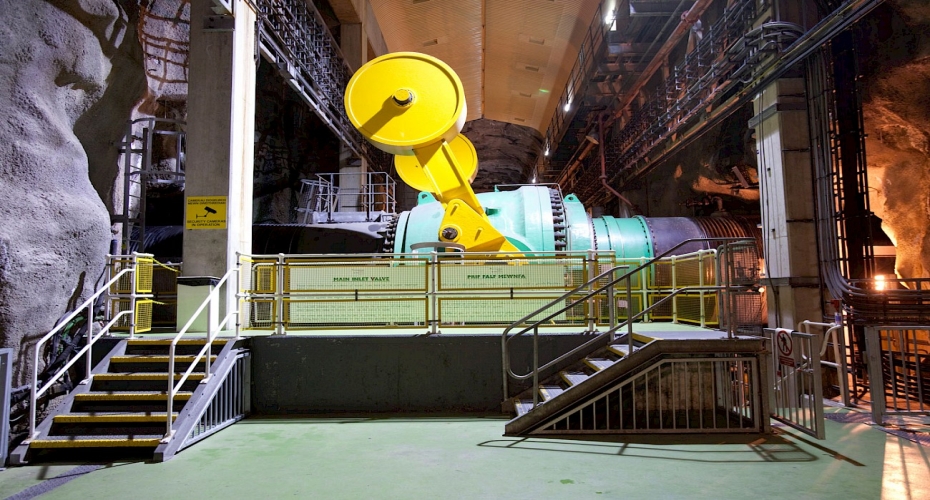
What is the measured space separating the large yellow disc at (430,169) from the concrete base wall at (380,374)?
2940 millimetres

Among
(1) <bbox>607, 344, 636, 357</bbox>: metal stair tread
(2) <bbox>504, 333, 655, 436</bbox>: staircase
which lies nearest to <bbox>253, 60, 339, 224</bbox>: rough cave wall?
(2) <bbox>504, 333, 655, 436</bbox>: staircase

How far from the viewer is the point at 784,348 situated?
21.4ft

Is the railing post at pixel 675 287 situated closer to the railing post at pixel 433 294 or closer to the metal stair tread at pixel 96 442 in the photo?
the railing post at pixel 433 294

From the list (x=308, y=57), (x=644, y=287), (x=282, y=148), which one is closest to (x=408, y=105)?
(x=644, y=287)

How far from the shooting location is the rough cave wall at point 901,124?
905cm

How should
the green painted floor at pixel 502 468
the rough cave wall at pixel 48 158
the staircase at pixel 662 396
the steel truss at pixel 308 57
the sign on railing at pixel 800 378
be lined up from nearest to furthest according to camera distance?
the green painted floor at pixel 502 468 < the sign on railing at pixel 800 378 < the staircase at pixel 662 396 < the rough cave wall at pixel 48 158 < the steel truss at pixel 308 57

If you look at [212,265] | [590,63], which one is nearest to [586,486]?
[212,265]

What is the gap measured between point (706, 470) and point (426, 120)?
5.83 m

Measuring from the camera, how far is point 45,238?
638cm

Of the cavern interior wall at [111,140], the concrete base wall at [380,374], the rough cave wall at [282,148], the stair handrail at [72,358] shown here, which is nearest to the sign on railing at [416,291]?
the concrete base wall at [380,374]

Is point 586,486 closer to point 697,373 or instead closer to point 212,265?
point 697,373

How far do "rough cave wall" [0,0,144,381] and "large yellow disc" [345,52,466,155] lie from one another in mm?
3536

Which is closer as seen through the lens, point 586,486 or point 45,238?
point 586,486

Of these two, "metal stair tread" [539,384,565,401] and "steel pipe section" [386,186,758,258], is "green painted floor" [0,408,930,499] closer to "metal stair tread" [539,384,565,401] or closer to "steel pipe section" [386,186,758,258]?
"metal stair tread" [539,384,565,401]
